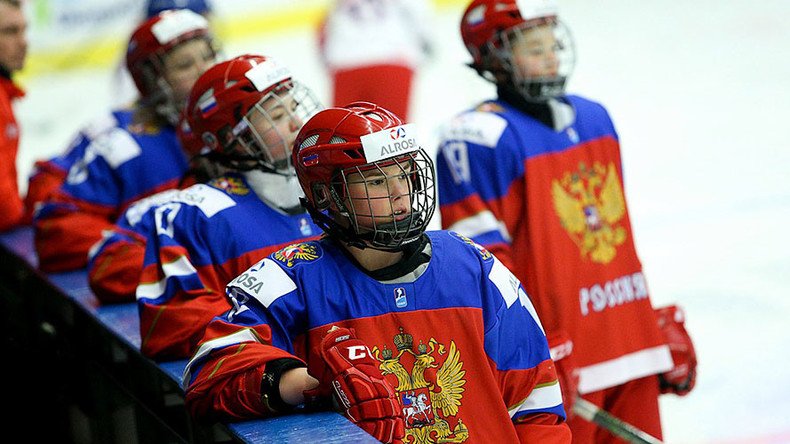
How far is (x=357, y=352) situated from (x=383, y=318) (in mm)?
148

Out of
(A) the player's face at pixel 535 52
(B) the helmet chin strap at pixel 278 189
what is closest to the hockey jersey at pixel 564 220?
(A) the player's face at pixel 535 52

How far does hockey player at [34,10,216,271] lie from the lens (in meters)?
3.33

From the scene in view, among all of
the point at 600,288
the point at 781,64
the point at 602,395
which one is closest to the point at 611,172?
the point at 600,288

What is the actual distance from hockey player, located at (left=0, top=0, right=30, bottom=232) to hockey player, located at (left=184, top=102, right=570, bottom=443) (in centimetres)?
Result: 236

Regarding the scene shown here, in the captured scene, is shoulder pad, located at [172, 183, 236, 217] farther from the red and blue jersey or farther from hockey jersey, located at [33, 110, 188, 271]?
the red and blue jersey

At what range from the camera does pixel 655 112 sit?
7504 millimetres

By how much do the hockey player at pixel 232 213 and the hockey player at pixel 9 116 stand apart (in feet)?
5.78

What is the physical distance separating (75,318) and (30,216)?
1233 millimetres

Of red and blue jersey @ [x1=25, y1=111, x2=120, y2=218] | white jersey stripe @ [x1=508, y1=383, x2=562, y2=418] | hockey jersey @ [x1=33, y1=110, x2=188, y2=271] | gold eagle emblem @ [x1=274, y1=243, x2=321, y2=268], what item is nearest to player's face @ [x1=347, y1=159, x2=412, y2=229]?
gold eagle emblem @ [x1=274, y1=243, x2=321, y2=268]

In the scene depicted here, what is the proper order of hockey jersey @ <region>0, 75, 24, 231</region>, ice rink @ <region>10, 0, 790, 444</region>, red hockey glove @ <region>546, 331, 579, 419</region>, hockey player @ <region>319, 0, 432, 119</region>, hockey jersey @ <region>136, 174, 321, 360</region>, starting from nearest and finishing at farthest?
hockey jersey @ <region>136, 174, 321, 360</region>
red hockey glove @ <region>546, 331, 579, 419</region>
ice rink @ <region>10, 0, 790, 444</region>
hockey jersey @ <region>0, 75, 24, 231</region>
hockey player @ <region>319, 0, 432, 119</region>

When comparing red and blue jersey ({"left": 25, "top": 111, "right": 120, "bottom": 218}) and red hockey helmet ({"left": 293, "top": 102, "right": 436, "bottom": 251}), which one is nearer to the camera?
red hockey helmet ({"left": 293, "top": 102, "right": 436, "bottom": 251})

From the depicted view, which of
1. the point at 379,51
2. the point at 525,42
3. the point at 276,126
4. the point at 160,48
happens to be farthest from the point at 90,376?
the point at 379,51

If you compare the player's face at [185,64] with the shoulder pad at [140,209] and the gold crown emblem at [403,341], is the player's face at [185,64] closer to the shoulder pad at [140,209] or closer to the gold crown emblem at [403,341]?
the shoulder pad at [140,209]

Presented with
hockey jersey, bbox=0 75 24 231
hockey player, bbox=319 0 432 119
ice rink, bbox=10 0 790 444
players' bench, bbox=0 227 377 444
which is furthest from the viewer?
hockey player, bbox=319 0 432 119
